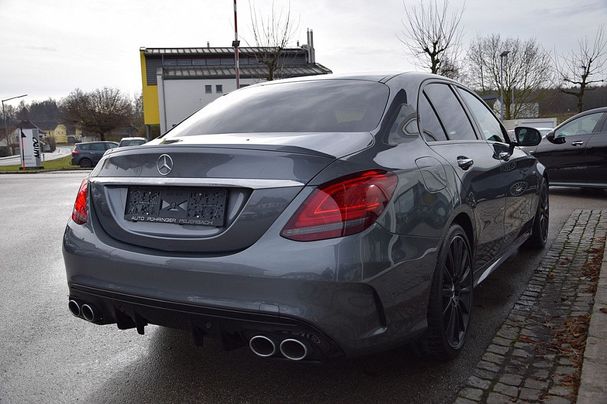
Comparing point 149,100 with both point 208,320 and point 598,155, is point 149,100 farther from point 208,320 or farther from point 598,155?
point 208,320

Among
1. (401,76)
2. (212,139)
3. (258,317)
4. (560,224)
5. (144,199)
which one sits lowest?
(560,224)

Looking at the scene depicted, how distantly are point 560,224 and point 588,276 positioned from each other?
279 centimetres

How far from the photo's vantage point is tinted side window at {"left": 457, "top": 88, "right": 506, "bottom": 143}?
4.17 metres

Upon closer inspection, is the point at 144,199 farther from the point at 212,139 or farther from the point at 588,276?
the point at 588,276

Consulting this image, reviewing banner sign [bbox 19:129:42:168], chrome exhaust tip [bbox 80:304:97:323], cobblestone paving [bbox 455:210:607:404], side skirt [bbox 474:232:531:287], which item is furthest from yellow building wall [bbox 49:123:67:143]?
chrome exhaust tip [bbox 80:304:97:323]

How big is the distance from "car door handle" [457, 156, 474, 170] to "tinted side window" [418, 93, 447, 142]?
163mm

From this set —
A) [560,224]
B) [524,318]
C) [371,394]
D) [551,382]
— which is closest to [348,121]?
[371,394]

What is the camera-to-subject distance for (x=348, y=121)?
113 inches

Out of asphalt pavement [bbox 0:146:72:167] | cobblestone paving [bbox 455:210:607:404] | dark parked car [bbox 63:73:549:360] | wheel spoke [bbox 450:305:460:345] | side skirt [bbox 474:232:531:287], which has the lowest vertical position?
asphalt pavement [bbox 0:146:72:167]

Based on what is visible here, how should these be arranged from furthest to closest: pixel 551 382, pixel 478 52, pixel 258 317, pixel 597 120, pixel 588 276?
pixel 478 52 < pixel 597 120 < pixel 588 276 < pixel 551 382 < pixel 258 317

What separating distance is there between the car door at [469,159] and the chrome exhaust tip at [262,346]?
57.1 inches

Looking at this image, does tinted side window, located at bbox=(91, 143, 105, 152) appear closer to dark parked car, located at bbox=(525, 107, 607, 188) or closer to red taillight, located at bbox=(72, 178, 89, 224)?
dark parked car, located at bbox=(525, 107, 607, 188)

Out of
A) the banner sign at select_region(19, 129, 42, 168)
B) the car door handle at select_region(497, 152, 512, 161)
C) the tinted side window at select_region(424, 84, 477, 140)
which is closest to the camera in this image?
the tinted side window at select_region(424, 84, 477, 140)

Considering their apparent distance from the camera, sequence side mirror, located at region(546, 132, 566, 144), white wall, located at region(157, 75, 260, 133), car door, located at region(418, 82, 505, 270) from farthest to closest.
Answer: white wall, located at region(157, 75, 260, 133)
side mirror, located at region(546, 132, 566, 144)
car door, located at region(418, 82, 505, 270)
